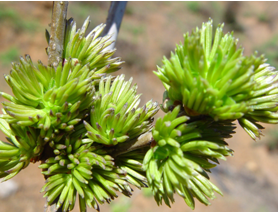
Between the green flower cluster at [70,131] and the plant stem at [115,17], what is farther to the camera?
the plant stem at [115,17]

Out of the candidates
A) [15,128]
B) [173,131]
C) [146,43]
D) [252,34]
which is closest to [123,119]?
[173,131]

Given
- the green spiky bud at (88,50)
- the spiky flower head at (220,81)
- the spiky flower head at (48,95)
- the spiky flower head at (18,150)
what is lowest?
the spiky flower head at (220,81)

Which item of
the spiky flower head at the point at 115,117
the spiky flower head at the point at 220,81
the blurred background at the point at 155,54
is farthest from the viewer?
the blurred background at the point at 155,54

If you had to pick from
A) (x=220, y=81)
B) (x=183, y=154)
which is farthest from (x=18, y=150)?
(x=220, y=81)

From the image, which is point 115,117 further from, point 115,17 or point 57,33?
point 115,17

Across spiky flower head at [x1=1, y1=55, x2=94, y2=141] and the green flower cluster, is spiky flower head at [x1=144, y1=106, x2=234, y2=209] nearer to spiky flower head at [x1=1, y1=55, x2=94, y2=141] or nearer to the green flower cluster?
the green flower cluster

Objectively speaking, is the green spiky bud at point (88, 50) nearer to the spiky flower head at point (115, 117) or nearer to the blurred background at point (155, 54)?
the spiky flower head at point (115, 117)

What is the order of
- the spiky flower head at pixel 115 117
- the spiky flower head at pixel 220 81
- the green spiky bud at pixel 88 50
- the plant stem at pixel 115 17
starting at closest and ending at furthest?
the spiky flower head at pixel 220 81
the spiky flower head at pixel 115 117
the green spiky bud at pixel 88 50
the plant stem at pixel 115 17

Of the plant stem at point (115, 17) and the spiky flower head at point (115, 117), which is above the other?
the plant stem at point (115, 17)

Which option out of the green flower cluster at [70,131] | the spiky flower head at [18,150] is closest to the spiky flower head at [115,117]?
the green flower cluster at [70,131]
